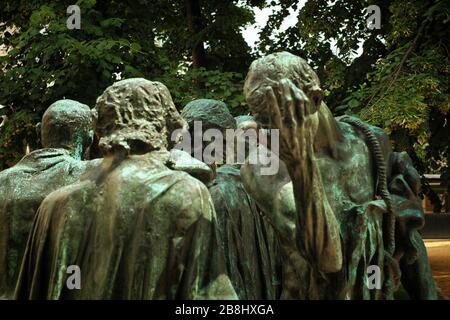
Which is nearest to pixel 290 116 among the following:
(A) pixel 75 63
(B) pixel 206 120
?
(B) pixel 206 120

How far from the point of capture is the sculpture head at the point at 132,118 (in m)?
A: 4.79

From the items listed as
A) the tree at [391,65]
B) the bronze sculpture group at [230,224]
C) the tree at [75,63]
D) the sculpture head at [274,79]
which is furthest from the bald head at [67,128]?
the tree at [391,65]

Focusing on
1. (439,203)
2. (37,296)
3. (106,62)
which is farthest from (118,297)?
(439,203)

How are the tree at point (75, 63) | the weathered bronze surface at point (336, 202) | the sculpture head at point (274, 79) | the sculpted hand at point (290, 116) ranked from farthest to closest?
the tree at point (75, 63) → the sculpture head at point (274, 79) → the weathered bronze surface at point (336, 202) → the sculpted hand at point (290, 116)

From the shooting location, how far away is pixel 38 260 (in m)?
4.82

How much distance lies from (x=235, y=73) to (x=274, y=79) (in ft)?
30.5

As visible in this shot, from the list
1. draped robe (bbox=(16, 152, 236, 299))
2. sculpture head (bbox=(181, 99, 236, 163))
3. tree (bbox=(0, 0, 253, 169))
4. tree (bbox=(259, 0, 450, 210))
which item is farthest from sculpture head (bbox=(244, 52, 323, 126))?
tree (bbox=(0, 0, 253, 169))

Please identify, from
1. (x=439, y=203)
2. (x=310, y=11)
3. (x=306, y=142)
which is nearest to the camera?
(x=306, y=142)

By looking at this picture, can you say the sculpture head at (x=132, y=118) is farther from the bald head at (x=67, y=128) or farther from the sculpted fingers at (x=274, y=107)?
the bald head at (x=67, y=128)

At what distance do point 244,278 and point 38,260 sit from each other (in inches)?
58.6

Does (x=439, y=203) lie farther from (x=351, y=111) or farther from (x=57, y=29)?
(x=57, y=29)

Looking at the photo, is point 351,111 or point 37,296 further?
point 351,111

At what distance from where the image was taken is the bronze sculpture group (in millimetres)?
4527

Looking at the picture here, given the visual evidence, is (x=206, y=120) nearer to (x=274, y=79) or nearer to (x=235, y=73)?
(x=274, y=79)
